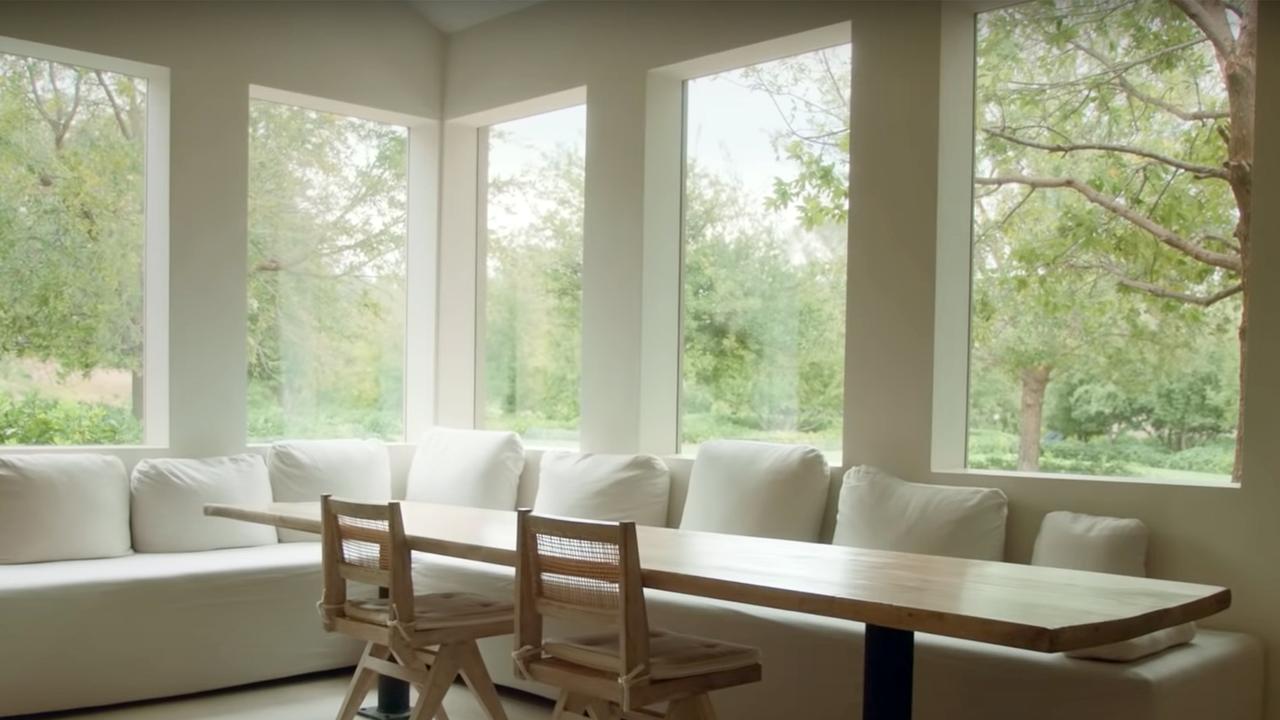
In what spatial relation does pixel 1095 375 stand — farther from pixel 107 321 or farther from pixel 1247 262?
pixel 107 321

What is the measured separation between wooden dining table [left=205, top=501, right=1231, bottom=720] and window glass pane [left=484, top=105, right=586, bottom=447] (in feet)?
8.24

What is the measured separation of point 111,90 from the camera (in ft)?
17.5

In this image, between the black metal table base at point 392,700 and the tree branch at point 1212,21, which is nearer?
the tree branch at point 1212,21

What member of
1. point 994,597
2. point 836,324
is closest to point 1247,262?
point 836,324

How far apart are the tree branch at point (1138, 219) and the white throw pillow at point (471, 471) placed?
241cm

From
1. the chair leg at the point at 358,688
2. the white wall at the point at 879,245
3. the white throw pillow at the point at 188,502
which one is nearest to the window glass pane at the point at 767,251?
the white wall at the point at 879,245

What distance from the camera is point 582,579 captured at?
281 centimetres

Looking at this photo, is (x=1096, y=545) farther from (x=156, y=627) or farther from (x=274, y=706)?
(x=156, y=627)

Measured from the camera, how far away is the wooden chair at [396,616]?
3355 millimetres

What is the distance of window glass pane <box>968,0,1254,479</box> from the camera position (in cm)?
401

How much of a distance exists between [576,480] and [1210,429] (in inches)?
95.2

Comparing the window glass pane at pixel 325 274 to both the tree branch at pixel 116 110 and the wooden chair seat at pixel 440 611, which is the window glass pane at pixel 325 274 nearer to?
the tree branch at pixel 116 110

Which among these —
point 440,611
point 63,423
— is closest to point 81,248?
point 63,423

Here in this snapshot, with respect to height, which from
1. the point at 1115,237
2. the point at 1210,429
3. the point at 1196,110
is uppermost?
the point at 1196,110
